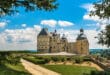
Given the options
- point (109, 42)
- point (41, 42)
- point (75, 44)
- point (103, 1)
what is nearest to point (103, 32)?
point (109, 42)

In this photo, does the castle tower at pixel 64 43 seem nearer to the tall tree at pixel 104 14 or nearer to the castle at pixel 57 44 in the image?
the castle at pixel 57 44

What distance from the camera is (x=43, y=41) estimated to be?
103438mm

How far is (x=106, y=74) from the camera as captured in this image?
67.2 ft

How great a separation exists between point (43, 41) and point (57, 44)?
17.7 feet

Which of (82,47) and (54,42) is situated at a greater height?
(54,42)

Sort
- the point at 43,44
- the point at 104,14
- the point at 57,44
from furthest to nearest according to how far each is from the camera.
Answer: the point at 43,44
the point at 57,44
the point at 104,14

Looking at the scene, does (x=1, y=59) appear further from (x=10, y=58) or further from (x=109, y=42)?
(x=109, y=42)

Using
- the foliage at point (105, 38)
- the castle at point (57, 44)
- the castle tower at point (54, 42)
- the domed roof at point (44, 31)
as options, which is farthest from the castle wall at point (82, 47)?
the foliage at point (105, 38)

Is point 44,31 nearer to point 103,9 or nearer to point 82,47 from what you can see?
point 82,47

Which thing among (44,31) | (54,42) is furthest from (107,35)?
(44,31)

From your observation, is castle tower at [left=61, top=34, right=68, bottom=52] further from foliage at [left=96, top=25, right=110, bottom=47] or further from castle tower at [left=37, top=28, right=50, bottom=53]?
foliage at [left=96, top=25, right=110, bottom=47]

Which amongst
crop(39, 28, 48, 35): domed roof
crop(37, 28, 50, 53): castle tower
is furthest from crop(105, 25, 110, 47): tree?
crop(39, 28, 48, 35): domed roof

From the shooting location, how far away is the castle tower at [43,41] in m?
101

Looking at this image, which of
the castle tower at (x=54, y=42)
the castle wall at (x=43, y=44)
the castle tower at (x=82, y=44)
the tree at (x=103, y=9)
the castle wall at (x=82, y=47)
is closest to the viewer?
the tree at (x=103, y=9)
